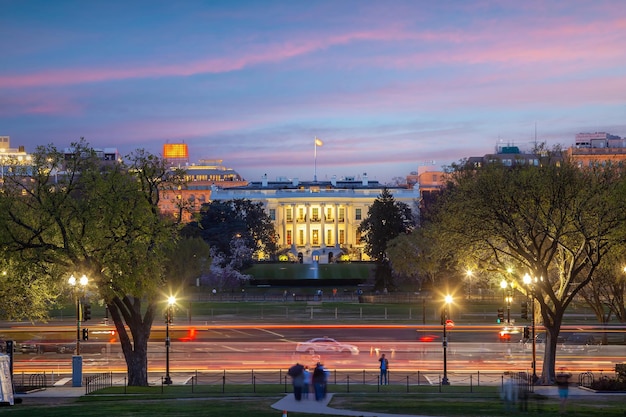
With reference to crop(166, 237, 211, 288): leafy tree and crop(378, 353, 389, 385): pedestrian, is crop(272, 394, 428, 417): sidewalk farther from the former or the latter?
crop(166, 237, 211, 288): leafy tree

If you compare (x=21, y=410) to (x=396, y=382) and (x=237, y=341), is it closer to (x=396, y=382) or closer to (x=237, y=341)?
(x=396, y=382)

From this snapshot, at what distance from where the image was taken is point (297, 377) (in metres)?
35.4

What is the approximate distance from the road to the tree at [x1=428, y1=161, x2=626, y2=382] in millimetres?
6762

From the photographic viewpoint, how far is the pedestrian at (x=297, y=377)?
34.9 meters

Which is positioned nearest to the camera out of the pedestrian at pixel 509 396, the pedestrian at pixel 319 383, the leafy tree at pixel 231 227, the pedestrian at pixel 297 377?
the pedestrian at pixel 297 377

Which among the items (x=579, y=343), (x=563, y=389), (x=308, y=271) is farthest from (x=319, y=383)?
(x=308, y=271)

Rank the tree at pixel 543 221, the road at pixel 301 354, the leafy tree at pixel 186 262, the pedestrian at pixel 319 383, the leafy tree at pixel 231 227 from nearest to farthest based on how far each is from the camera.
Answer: the pedestrian at pixel 319 383 < the tree at pixel 543 221 < the road at pixel 301 354 < the leafy tree at pixel 186 262 < the leafy tree at pixel 231 227

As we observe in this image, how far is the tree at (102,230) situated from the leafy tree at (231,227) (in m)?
70.6

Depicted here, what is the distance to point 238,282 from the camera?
123000 millimetres

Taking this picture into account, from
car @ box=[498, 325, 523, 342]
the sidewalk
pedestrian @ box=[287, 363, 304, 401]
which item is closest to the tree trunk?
the sidewalk

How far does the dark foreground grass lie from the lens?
111 feet

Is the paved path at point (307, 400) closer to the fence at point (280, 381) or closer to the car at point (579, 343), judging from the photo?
the fence at point (280, 381)

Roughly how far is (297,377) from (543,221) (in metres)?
19.1

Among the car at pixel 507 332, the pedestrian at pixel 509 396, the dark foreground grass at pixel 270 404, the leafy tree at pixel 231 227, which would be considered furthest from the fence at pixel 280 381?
the leafy tree at pixel 231 227
